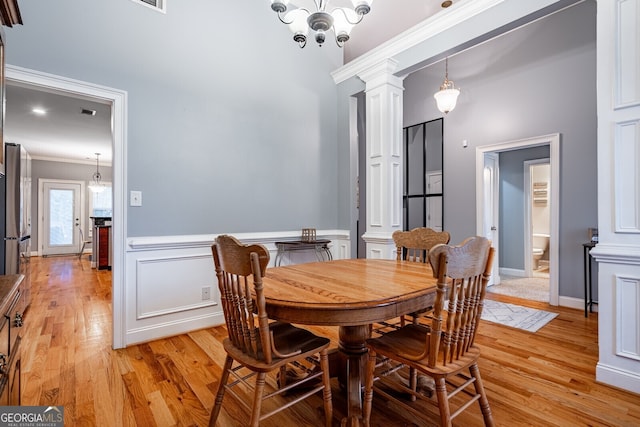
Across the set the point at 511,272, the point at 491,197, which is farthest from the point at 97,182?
the point at 511,272

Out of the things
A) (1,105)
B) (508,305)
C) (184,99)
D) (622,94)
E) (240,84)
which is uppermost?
(240,84)

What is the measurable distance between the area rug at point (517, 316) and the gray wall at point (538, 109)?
0.55 metres

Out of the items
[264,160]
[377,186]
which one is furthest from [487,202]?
[264,160]

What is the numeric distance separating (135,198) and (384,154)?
2.34 m

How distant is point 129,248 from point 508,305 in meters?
3.96

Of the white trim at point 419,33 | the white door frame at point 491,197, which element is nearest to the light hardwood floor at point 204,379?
the white door frame at point 491,197

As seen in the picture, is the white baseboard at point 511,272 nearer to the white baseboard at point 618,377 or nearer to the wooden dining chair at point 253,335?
the white baseboard at point 618,377

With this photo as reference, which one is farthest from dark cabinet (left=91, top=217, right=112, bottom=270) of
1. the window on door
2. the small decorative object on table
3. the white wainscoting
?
the window on door

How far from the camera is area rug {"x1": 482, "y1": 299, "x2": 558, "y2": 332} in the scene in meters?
3.00

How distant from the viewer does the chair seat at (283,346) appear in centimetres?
128

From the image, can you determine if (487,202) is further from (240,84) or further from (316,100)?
(240,84)

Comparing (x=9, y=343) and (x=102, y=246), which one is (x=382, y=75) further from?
(x=102, y=246)

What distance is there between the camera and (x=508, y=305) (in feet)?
12.0

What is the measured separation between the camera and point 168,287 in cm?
276
